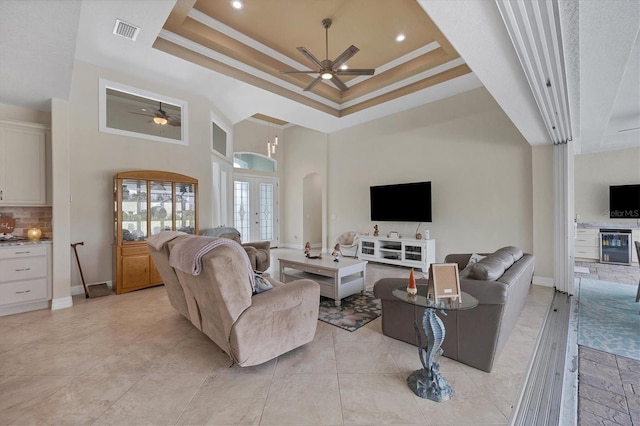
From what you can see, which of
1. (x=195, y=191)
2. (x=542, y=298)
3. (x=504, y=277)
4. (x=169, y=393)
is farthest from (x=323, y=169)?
(x=169, y=393)

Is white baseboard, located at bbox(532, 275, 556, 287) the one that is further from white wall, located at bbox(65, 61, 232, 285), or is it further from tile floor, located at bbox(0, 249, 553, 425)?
white wall, located at bbox(65, 61, 232, 285)

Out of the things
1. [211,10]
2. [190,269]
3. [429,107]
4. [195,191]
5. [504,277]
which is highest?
[211,10]

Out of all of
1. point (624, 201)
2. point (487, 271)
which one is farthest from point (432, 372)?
point (624, 201)

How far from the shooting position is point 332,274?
3.44 m

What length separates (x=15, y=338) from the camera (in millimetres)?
2582

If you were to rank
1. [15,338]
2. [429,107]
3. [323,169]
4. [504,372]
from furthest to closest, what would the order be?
[323,169]
[429,107]
[15,338]
[504,372]

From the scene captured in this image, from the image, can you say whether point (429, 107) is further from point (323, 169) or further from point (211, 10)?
point (211, 10)

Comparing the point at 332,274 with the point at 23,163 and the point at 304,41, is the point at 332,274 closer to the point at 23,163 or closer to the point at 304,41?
the point at 304,41

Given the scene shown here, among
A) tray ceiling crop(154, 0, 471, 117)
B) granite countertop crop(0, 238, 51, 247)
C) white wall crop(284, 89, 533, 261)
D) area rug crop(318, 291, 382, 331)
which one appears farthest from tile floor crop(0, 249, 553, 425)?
tray ceiling crop(154, 0, 471, 117)

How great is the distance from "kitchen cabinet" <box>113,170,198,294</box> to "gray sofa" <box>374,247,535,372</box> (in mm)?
3525

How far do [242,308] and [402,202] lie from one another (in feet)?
15.0

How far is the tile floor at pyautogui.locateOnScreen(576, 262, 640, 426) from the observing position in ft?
5.38

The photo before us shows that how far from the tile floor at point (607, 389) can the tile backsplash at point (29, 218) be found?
18.8 ft

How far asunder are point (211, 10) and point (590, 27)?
3.88 metres
